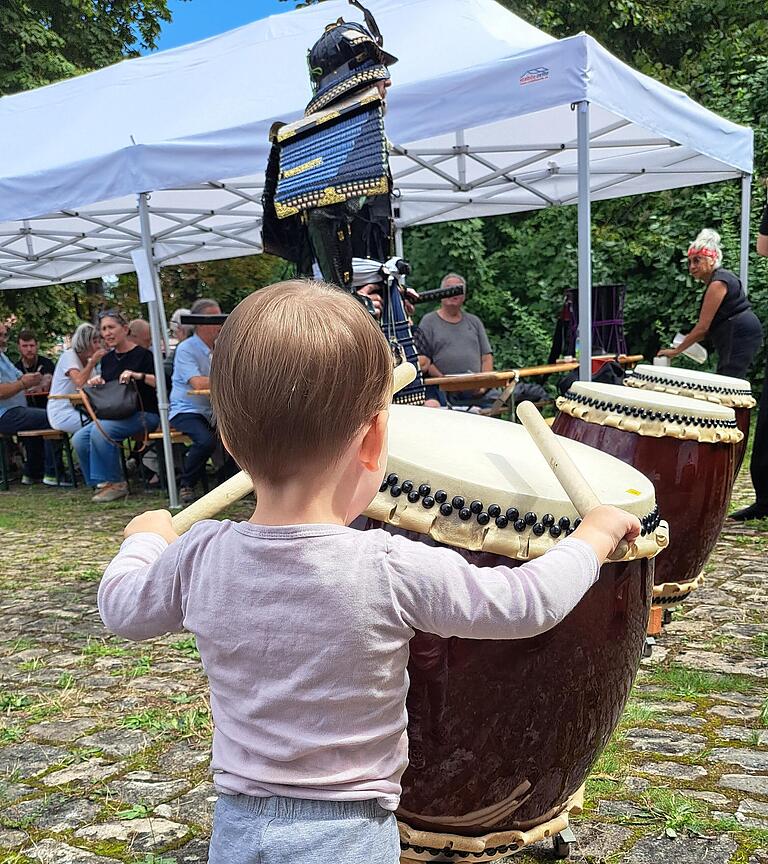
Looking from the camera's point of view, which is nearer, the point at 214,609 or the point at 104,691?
the point at 214,609

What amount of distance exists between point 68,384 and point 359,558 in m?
6.93

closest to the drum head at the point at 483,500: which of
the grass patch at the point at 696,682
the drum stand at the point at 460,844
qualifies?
the drum stand at the point at 460,844

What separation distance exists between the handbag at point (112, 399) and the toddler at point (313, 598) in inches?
234

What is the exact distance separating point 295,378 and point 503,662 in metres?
0.64

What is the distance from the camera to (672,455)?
9.20 ft

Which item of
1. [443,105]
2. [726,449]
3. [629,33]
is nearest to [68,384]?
[443,105]

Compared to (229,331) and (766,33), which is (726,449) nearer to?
(229,331)

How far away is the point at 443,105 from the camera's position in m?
4.47

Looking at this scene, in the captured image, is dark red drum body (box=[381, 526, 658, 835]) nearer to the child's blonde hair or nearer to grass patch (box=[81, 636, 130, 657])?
the child's blonde hair

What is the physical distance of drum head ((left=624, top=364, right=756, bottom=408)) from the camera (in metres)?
3.33

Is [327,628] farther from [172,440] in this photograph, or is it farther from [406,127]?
[172,440]

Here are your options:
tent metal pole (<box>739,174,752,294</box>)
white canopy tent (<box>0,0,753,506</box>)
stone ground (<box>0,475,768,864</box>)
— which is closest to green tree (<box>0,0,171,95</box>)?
white canopy tent (<box>0,0,753,506</box>)

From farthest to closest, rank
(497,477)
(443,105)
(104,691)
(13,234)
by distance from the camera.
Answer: (13,234), (443,105), (104,691), (497,477)

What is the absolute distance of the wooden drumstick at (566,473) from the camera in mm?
1326
